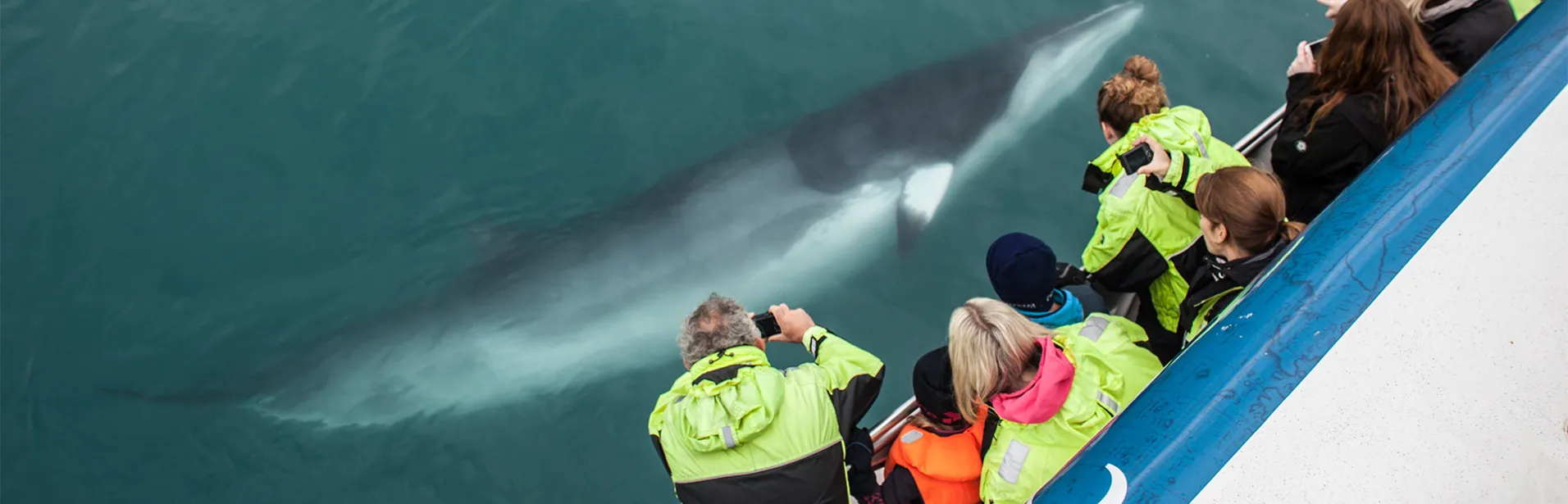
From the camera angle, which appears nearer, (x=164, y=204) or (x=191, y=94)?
(x=164, y=204)

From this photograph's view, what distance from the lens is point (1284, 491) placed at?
9.31 feet

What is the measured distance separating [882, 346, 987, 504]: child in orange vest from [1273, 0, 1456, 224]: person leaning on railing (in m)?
2.03

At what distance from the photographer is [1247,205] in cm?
342

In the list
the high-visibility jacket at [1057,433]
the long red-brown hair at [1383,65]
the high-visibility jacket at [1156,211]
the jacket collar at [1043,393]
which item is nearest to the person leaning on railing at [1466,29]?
the long red-brown hair at [1383,65]

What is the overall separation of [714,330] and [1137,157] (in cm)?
183

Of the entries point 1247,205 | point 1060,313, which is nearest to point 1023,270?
point 1060,313

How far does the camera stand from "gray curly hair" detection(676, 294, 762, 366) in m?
3.54

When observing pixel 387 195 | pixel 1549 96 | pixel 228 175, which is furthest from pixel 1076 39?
pixel 228 175

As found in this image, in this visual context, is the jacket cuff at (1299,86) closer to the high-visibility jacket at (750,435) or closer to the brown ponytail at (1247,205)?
the brown ponytail at (1247,205)

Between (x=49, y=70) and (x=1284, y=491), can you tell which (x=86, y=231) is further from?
(x=1284, y=491)

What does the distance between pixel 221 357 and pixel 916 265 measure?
14.7ft

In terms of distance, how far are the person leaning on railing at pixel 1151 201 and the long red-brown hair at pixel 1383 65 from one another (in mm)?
487

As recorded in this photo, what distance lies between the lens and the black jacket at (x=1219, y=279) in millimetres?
3469

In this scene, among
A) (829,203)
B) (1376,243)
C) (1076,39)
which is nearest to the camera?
(1376,243)
